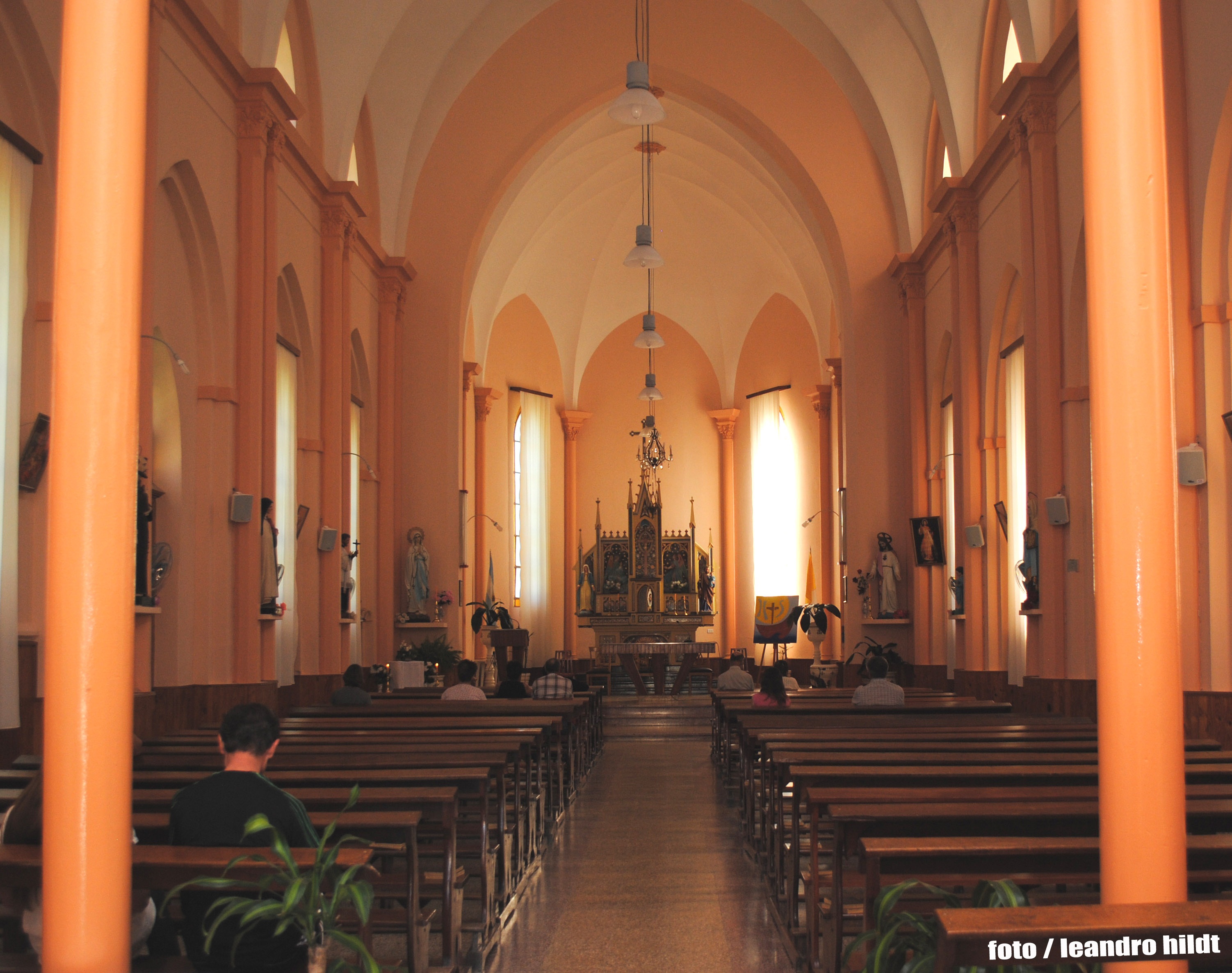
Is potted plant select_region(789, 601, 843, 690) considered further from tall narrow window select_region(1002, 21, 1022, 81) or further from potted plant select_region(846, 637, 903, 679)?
tall narrow window select_region(1002, 21, 1022, 81)

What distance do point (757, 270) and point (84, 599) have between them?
22180mm

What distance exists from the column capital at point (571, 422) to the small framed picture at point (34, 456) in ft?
59.2

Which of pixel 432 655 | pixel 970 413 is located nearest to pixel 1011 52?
pixel 970 413

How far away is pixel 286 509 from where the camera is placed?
12.6 meters

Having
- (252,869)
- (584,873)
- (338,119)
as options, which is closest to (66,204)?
(252,869)

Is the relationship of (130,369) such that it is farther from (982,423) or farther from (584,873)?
(982,423)

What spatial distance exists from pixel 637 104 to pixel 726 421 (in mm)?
14223

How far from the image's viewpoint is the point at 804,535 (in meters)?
24.1

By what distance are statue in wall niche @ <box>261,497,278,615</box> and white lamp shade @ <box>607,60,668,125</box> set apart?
502cm

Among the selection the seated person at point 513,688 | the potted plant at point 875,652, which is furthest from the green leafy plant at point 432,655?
the potted plant at point 875,652

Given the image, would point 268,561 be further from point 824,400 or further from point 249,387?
point 824,400

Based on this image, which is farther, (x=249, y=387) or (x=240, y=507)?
(x=249, y=387)

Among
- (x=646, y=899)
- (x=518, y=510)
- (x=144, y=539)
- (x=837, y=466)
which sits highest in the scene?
(x=837, y=466)

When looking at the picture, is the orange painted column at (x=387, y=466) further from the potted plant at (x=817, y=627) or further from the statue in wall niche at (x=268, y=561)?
the potted plant at (x=817, y=627)
